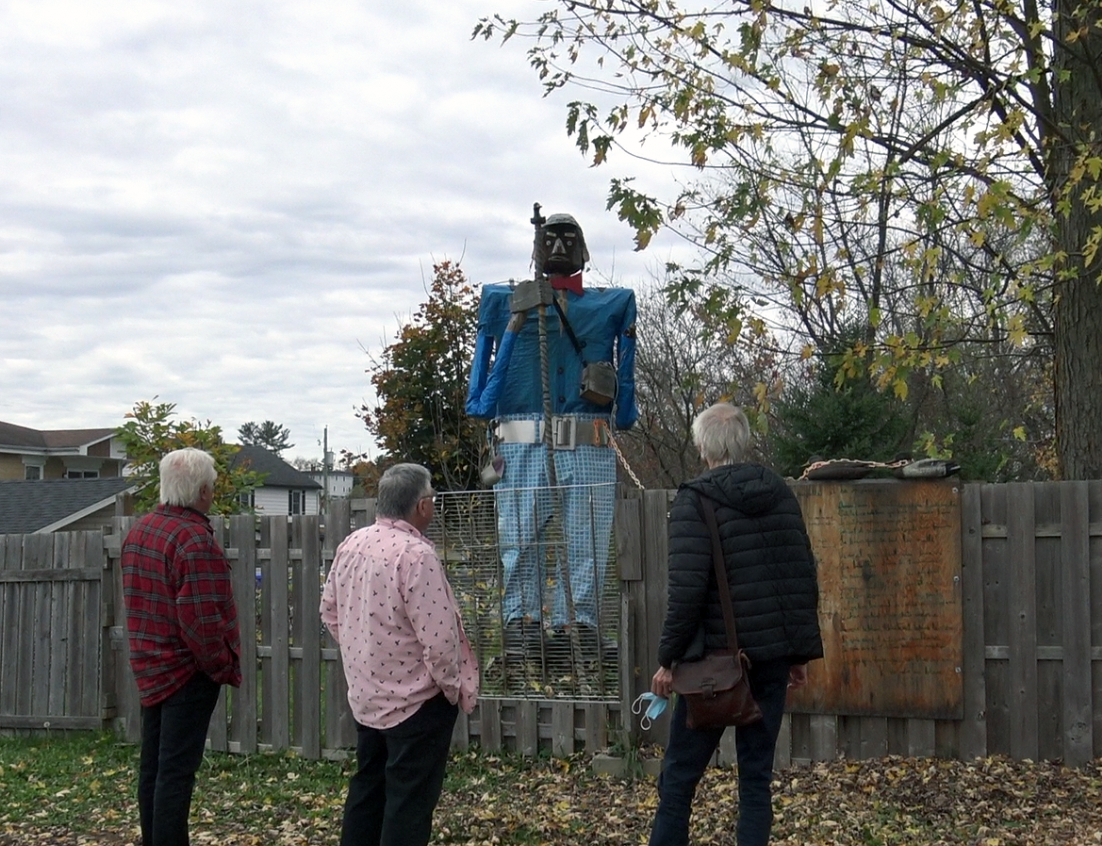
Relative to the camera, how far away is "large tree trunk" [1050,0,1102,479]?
7.20m

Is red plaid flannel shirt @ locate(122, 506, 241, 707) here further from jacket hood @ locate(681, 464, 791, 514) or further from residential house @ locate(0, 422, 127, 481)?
residential house @ locate(0, 422, 127, 481)

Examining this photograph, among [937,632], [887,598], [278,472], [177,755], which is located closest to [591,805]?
[887,598]

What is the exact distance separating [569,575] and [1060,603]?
259 cm

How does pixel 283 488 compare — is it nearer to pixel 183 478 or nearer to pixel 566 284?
pixel 566 284

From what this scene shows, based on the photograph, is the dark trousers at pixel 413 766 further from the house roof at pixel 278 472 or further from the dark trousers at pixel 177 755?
the house roof at pixel 278 472

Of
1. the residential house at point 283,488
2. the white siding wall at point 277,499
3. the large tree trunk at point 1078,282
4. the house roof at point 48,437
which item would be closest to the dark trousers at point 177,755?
the large tree trunk at point 1078,282

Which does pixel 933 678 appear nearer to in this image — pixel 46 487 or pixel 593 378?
pixel 593 378

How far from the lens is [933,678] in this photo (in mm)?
6488

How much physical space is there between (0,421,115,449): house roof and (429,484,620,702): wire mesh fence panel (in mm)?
39671

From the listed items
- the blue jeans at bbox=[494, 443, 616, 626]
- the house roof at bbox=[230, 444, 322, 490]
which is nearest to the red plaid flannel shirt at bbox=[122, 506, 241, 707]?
the blue jeans at bbox=[494, 443, 616, 626]

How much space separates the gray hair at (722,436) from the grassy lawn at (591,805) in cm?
195

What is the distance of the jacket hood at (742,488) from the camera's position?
4301 mm

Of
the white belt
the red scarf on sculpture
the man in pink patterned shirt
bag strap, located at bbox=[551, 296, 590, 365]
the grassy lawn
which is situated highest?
the red scarf on sculpture

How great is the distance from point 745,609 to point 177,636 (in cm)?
221
